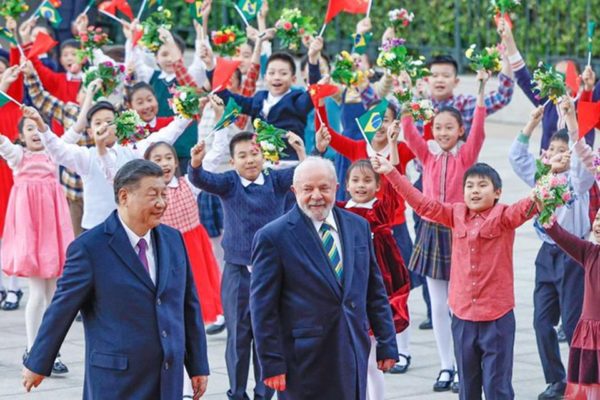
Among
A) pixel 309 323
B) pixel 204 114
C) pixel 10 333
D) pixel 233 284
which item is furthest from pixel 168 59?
pixel 309 323

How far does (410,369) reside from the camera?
991cm

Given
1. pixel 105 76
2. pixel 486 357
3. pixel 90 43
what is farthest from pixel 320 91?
pixel 90 43

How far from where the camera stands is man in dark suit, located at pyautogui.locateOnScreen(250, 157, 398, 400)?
7.03 meters

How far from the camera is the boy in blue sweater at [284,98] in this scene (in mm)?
11148

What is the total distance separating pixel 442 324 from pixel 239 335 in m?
1.44

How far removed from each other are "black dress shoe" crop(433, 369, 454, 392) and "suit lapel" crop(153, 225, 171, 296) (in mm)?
3144

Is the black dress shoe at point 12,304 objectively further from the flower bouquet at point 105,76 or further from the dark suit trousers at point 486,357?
the dark suit trousers at point 486,357

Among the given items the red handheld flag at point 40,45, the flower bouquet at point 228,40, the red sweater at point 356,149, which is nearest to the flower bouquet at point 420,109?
the red sweater at point 356,149

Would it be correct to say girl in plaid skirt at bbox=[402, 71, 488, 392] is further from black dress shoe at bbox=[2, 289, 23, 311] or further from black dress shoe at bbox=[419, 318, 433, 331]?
black dress shoe at bbox=[2, 289, 23, 311]

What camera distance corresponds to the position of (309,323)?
706 centimetres

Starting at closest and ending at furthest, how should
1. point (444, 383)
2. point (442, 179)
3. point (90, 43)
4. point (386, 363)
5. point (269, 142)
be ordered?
point (386, 363)
point (269, 142)
point (444, 383)
point (442, 179)
point (90, 43)

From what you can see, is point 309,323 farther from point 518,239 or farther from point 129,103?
point 518,239

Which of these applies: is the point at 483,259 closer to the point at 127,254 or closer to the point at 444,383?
the point at 444,383

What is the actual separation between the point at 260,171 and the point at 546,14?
10.2m
